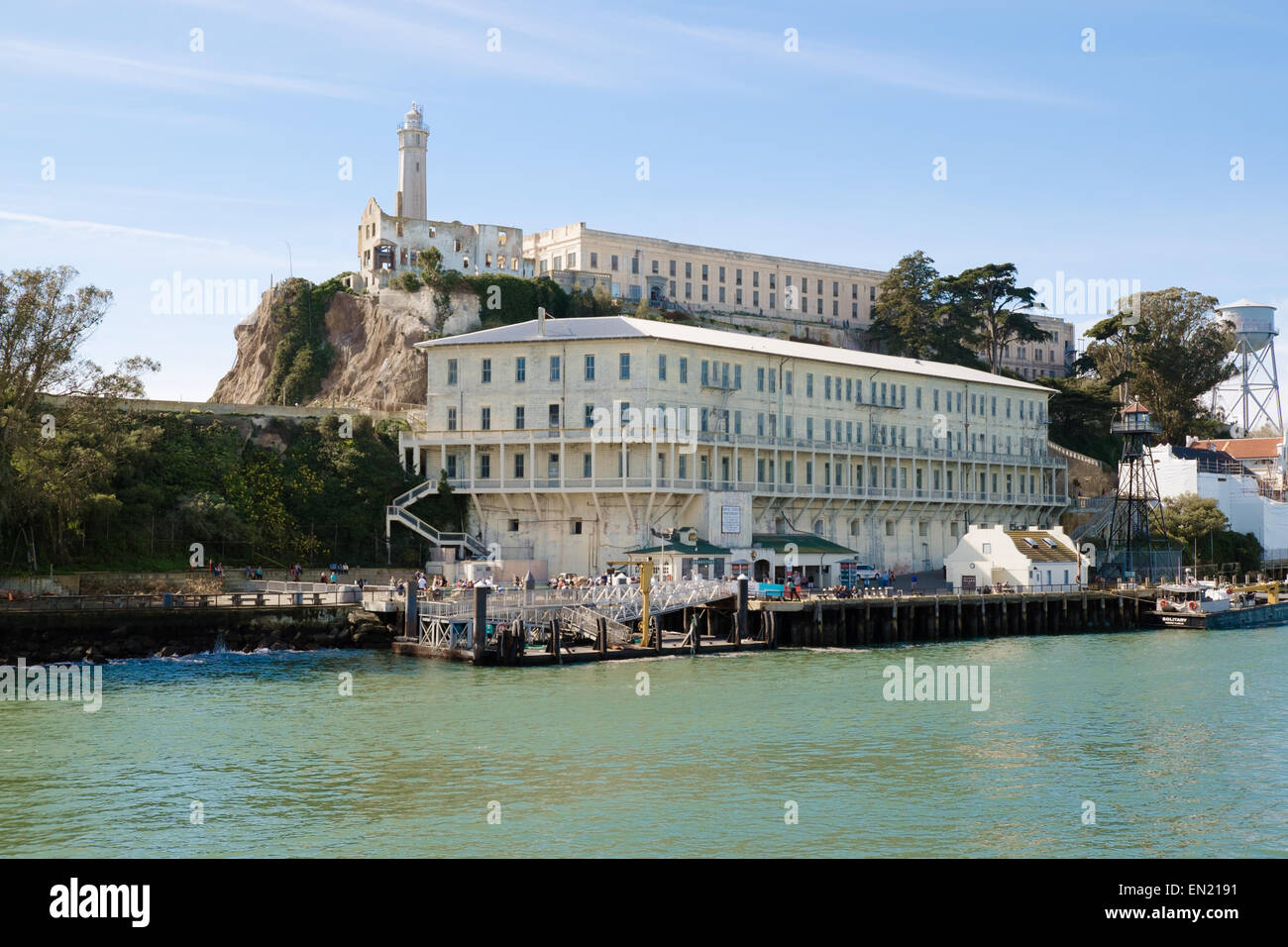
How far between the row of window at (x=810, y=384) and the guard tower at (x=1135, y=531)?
309 inches

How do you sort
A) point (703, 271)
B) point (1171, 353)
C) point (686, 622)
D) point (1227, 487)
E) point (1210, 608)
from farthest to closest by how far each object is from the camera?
point (703, 271), point (1171, 353), point (1227, 487), point (1210, 608), point (686, 622)

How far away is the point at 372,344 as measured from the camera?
8600 centimetres

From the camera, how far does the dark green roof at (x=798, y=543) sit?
68812 mm

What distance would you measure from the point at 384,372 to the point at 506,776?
5970 cm

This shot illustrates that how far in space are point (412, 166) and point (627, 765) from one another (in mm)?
75967

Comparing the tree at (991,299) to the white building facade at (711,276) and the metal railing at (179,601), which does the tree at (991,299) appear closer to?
the white building facade at (711,276)

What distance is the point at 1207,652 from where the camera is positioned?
5488 centimetres

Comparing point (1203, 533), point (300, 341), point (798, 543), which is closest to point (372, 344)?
point (300, 341)
